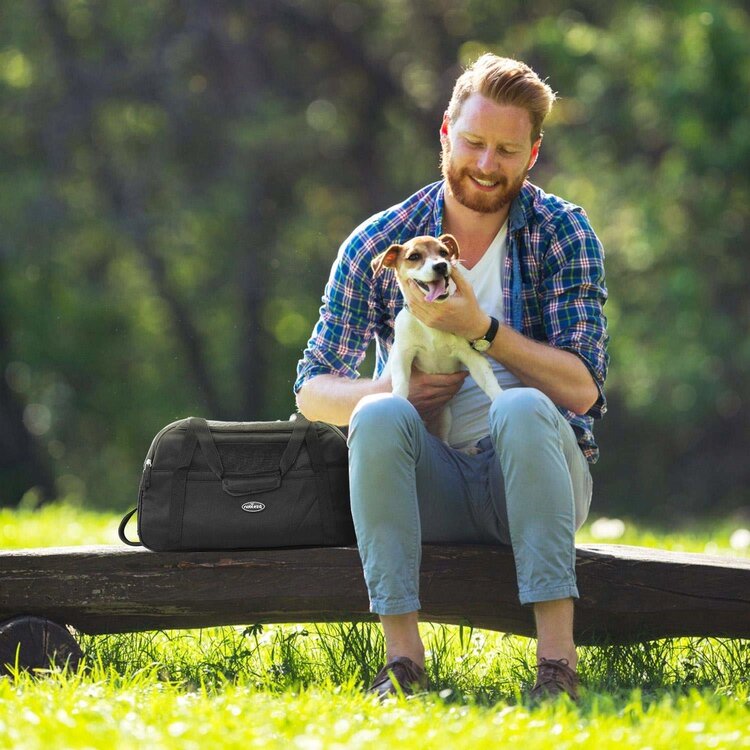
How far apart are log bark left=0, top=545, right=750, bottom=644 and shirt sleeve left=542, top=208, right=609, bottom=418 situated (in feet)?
1.79

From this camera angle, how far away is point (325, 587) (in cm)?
349

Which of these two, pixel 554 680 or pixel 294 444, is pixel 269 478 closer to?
pixel 294 444

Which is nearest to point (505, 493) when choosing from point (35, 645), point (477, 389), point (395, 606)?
point (395, 606)

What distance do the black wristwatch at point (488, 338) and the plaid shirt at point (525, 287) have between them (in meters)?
0.24

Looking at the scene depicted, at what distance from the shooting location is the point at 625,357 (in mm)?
12898

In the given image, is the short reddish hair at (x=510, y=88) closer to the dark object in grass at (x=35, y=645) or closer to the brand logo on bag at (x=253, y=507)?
the brand logo on bag at (x=253, y=507)

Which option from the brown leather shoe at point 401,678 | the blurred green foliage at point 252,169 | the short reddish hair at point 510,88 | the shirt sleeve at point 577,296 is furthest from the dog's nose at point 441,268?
the blurred green foliage at point 252,169

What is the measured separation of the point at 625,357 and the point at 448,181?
9431 millimetres

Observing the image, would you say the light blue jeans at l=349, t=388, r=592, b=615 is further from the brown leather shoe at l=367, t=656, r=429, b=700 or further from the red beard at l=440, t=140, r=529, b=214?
the red beard at l=440, t=140, r=529, b=214

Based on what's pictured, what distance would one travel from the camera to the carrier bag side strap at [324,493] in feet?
11.4

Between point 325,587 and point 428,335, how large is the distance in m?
0.81

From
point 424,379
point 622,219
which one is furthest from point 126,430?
point 424,379

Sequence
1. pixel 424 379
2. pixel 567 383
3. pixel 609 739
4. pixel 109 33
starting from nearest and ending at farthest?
pixel 609 739
pixel 567 383
pixel 424 379
pixel 109 33

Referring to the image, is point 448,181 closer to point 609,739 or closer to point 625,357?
point 609,739
